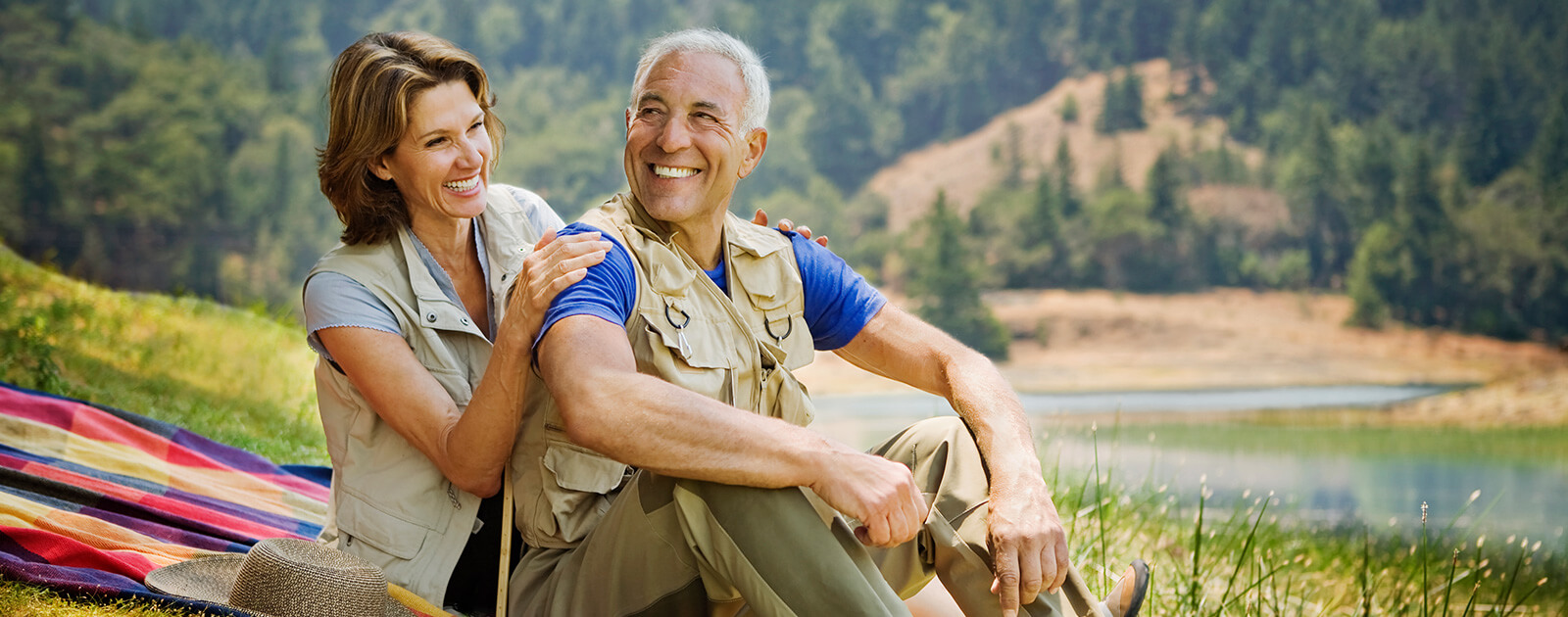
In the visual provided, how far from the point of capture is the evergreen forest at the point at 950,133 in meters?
27.2

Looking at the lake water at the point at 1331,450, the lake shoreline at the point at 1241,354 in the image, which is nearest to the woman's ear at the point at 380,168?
the lake water at the point at 1331,450

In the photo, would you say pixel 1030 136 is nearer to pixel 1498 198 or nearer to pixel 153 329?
pixel 1498 198

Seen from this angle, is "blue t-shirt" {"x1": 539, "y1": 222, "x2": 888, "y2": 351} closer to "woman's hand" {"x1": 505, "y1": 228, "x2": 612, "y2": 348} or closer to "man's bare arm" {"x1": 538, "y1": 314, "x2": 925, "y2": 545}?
"woman's hand" {"x1": 505, "y1": 228, "x2": 612, "y2": 348}

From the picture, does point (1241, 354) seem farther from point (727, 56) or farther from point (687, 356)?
point (687, 356)

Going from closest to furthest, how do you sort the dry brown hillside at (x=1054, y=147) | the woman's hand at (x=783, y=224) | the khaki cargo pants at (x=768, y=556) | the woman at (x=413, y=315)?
the khaki cargo pants at (x=768, y=556) < the woman at (x=413, y=315) < the woman's hand at (x=783, y=224) < the dry brown hillside at (x=1054, y=147)

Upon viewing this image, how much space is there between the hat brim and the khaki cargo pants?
19 centimetres

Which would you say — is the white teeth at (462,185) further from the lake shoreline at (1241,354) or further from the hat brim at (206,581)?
the lake shoreline at (1241,354)

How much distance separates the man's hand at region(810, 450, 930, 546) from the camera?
1667 mm

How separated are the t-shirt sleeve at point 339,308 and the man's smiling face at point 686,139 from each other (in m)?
0.48

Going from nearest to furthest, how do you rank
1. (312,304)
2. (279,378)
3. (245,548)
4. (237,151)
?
(312,304), (245,548), (279,378), (237,151)

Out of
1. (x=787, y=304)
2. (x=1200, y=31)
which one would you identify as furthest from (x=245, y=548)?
(x=1200, y=31)

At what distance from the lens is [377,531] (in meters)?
2.10

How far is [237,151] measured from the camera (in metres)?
31.8

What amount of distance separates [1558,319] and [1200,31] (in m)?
10.3
